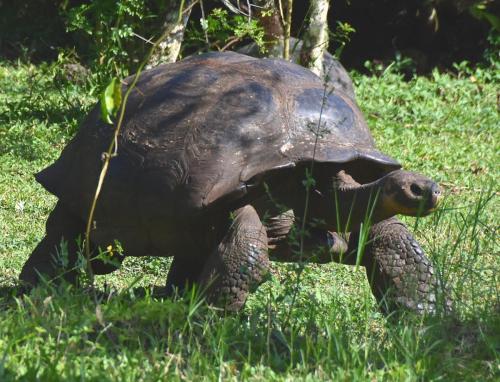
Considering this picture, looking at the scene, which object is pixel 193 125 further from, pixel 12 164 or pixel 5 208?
pixel 12 164

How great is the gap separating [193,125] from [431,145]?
14.3ft

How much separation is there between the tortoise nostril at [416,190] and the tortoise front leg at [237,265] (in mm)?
598

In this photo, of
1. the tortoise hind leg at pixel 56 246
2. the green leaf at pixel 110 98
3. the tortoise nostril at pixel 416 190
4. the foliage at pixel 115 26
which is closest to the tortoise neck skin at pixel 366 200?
the tortoise nostril at pixel 416 190

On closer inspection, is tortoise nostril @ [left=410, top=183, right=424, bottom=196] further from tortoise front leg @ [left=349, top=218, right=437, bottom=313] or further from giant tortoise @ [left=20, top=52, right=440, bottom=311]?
tortoise front leg @ [left=349, top=218, right=437, bottom=313]

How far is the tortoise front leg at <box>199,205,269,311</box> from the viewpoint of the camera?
383 centimetres

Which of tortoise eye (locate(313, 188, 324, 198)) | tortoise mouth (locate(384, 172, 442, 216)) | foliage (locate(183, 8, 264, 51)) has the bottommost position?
tortoise eye (locate(313, 188, 324, 198))

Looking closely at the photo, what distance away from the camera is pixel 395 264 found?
418cm

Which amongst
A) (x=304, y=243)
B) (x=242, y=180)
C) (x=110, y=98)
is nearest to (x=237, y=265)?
(x=242, y=180)

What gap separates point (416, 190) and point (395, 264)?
579mm

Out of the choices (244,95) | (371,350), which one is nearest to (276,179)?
(244,95)

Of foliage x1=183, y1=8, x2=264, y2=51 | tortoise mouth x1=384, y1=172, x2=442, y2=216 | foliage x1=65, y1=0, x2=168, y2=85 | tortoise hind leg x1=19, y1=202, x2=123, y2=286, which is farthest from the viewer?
foliage x1=65, y1=0, x2=168, y2=85

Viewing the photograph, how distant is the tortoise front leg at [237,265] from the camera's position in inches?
151

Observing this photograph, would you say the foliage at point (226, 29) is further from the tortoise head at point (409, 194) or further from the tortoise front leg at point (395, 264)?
the tortoise head at point (409, 194)

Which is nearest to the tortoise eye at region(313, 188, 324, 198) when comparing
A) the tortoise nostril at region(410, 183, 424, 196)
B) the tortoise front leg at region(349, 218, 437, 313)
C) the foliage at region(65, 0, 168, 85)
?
the tortoise front leg at region(349, 218, 437, 313)
